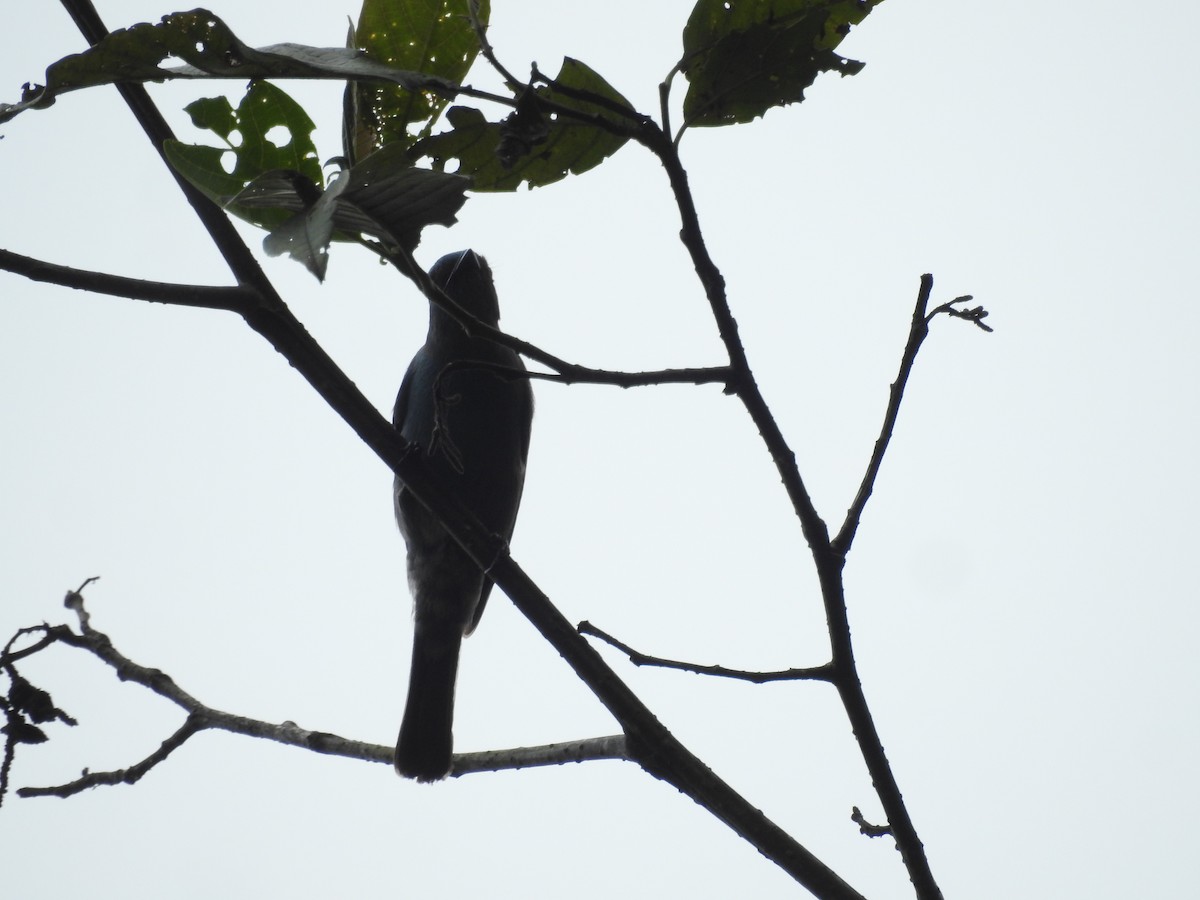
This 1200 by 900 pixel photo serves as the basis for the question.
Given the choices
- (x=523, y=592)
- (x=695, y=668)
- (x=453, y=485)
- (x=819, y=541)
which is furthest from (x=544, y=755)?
(x=453, y=485)

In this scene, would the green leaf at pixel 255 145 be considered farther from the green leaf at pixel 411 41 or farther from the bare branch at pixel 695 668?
the bare branch at pixel 695 668

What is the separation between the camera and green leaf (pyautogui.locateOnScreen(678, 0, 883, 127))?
153cm

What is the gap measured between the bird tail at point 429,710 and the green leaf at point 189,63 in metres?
2.99

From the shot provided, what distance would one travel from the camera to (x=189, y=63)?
1.40 meters

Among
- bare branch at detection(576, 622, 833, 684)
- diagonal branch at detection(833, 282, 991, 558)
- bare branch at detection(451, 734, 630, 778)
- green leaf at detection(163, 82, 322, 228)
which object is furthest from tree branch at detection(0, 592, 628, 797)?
green leaf at detection(163, 82, 322, 228)

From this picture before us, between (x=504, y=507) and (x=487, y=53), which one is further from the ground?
(x=504, y=507)

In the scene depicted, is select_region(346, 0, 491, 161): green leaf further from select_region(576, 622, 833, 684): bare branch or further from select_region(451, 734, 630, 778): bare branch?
select_region(451, 734, 630, 778): bare branch

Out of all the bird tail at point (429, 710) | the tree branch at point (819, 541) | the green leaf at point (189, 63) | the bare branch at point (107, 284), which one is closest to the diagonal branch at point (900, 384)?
the tree branch at point (819, 541)

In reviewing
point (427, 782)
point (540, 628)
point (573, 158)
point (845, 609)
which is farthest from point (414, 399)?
point (845, 609)

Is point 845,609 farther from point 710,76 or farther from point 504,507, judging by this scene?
point 504,507

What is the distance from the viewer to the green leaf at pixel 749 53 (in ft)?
5.02

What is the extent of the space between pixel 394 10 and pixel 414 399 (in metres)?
3.27

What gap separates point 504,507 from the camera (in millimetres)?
4844

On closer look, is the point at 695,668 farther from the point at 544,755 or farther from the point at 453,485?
the point at 453,485
